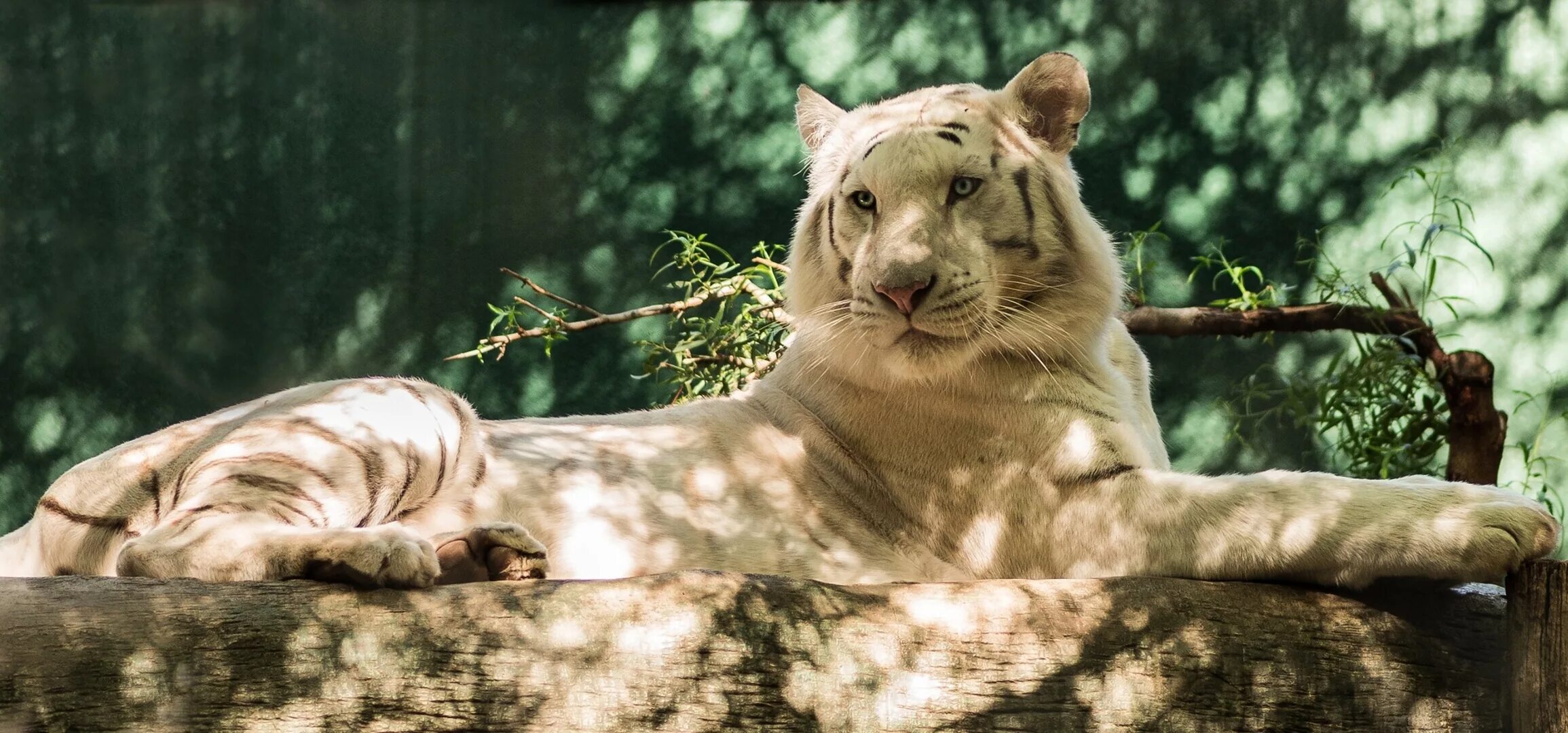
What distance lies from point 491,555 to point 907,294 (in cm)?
98

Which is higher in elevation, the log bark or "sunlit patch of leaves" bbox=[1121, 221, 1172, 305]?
"sunlit patch of leaves" bbox=[1121, 221, 1172, 305]

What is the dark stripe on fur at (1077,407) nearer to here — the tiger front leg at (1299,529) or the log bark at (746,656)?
the tiger front leg at (1299,529)

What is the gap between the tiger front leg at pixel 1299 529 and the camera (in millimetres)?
2227

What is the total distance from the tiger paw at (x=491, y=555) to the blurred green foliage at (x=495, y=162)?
322 centimetres

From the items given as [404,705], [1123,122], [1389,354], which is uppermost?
[1123,122]

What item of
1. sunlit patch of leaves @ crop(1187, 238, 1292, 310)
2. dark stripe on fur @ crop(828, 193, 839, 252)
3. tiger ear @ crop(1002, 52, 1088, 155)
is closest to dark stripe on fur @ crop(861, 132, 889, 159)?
dark stripe on fur @ crop(828, 193, 839, 252)

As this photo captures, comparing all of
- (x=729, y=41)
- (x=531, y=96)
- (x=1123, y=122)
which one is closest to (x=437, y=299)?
(x=531, y=96)

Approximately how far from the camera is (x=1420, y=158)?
17.8ft

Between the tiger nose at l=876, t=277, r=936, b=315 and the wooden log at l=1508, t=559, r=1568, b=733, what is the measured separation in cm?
116

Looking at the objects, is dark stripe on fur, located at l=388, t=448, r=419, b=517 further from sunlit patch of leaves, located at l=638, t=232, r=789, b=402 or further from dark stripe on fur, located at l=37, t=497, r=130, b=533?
sunlit patch of leaves, located at l=638, t=232, r=789, b=402

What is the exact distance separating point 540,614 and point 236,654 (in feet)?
1.35

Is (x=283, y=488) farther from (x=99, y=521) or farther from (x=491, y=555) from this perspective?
(x=491, y=555)

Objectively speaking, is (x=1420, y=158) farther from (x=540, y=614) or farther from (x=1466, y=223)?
(x=540, y=614)

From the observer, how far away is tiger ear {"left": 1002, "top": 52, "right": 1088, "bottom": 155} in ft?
9.94
